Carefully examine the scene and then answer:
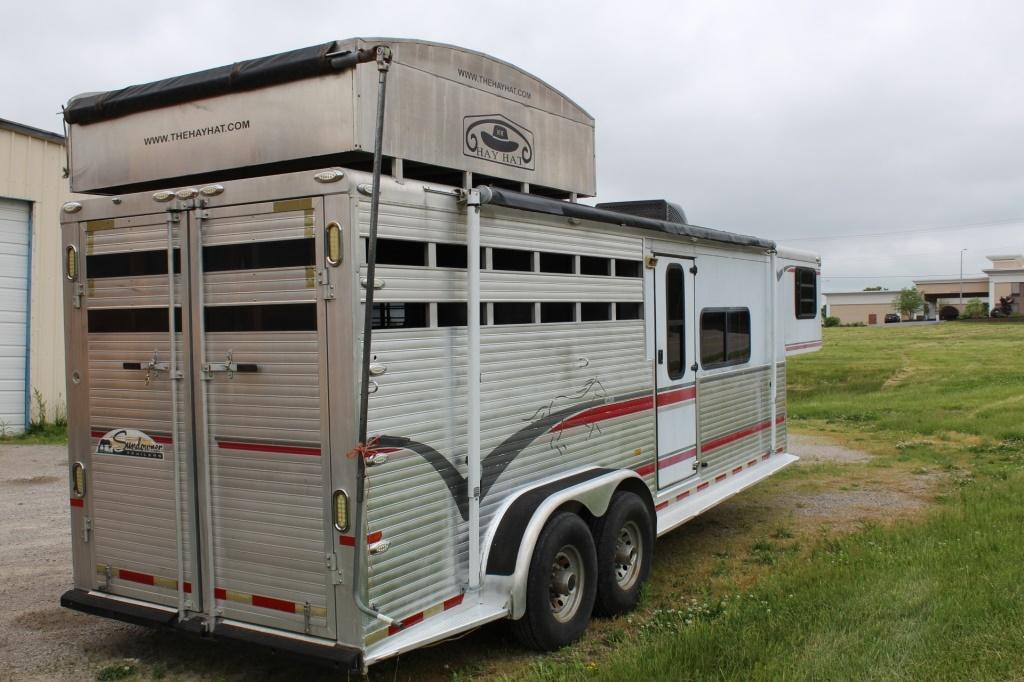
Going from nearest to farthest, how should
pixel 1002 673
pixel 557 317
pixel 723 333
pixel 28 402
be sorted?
1. pixel 1002 673
2. pixel 557 317
3. pixel 723 333
4. pixel 28 402

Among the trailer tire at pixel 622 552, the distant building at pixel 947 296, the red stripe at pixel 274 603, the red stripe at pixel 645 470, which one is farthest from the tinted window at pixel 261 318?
the distant building at pixel 947 296

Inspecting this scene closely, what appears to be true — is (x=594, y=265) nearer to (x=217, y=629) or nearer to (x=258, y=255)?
(x=258, y=255)

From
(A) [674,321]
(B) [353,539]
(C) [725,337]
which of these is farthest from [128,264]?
(C) [725,337]

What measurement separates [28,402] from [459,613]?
11930 millimetres

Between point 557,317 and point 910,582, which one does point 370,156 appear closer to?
point 557,317

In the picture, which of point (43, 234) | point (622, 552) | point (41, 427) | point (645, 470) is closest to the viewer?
point (622, 552)

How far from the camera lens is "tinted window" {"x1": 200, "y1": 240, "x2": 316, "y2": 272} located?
Answer: 4.32m

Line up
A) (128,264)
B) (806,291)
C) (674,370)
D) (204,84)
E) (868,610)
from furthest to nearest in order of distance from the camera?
1. (806,291)
2. (674,370)
3. (868,610)
4. (204,84)
5. (128,264)

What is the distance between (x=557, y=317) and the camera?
566 cm

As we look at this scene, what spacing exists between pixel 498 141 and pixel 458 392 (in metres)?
1.70

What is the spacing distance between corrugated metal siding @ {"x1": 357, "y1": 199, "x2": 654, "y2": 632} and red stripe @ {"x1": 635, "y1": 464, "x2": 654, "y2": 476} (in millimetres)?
251

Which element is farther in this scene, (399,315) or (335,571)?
(399,315)

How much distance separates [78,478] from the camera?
5145 mm

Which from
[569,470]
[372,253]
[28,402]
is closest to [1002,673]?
[569,470]
